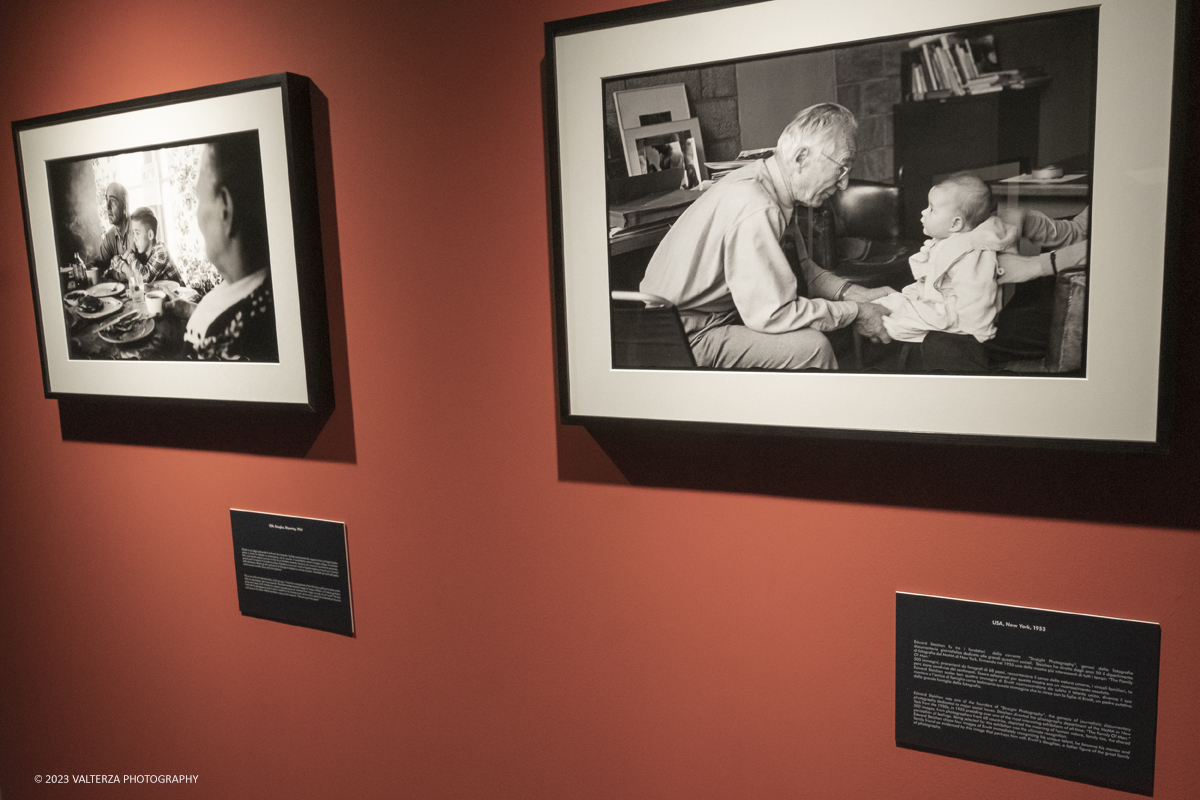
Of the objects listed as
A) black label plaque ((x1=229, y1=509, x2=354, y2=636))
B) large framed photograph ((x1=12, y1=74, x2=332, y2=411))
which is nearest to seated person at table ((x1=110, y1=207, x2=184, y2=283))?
large framed photograph ((x1=12, y1=74, x2=332, y2=411))

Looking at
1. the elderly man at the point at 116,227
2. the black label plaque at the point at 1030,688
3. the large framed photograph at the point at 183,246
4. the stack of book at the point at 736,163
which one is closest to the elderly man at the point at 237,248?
the large framed photograph at the point at 183,246

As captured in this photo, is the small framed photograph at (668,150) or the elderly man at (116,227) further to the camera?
the elderly man at (116,227)

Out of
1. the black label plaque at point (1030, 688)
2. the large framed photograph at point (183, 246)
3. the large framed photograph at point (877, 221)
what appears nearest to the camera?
the large framed photograph at point (877, 221)

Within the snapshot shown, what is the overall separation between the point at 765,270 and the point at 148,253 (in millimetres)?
1260

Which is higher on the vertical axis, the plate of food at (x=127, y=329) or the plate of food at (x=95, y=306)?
the plate of food at (x=95, y=306)

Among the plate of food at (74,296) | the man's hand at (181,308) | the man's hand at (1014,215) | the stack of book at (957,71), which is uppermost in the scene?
the stack of book at (957,71)

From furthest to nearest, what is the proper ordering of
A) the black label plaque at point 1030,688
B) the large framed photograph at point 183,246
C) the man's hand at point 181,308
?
the man's hand at point 181,308
the large framed photograph at point 183,246
the black label plaque at point 1030,688

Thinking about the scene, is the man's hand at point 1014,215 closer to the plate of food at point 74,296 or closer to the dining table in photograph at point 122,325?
the dining table in photograph at point 122,325

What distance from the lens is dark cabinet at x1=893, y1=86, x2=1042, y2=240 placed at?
92 centimetres

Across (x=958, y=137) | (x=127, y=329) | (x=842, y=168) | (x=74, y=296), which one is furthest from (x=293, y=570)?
(x=958, y=137)

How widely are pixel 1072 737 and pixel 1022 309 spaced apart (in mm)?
605

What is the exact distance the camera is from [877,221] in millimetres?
→ 1009

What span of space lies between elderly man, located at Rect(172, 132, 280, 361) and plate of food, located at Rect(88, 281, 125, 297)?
24cm

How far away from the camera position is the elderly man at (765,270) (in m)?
1.03
